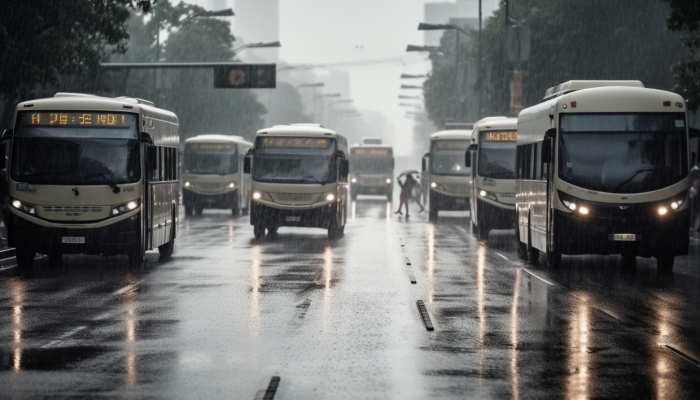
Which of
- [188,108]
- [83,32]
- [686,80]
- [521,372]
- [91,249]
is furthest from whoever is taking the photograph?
[188,108]

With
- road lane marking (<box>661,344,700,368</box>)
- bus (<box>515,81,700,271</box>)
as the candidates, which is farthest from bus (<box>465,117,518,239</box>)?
road lane marking (<box>661,344,700,368</box>)

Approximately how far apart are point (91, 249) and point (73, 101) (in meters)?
2.64

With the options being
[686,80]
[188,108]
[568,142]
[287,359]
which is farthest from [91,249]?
[188,108]

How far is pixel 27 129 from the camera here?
2142 cm

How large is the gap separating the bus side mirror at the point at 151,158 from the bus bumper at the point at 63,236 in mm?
1347

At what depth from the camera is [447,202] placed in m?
45.0

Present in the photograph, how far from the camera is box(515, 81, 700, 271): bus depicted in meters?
20.5

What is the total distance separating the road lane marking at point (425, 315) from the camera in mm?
12961

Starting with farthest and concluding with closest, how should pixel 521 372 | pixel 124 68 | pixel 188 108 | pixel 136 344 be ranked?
pixel 188 108
pixel 124 68
pixel 136 344
pixel 521 372

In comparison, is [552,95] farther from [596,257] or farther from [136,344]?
[136,344]

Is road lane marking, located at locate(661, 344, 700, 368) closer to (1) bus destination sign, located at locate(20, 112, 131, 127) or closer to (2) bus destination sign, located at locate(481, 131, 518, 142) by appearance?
(1) bus destination sign, located at locate(20, 112, 131, 127)

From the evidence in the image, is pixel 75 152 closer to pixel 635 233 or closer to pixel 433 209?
pixel 635 233

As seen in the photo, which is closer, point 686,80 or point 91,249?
point 91,249

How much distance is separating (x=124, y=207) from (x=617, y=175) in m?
8.06
